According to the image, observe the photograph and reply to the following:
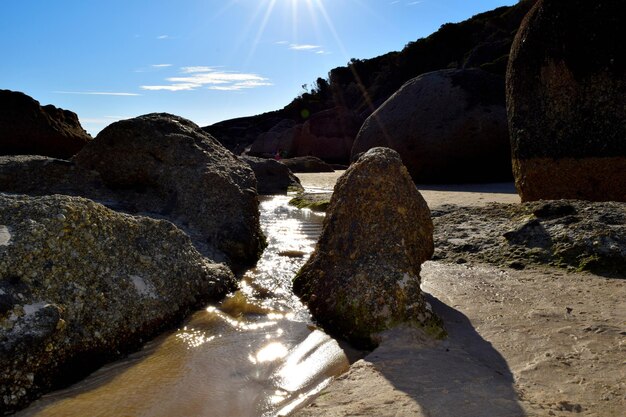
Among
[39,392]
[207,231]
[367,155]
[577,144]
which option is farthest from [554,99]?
[39,392]

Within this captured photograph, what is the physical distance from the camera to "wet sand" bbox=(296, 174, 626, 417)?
1.85 metres

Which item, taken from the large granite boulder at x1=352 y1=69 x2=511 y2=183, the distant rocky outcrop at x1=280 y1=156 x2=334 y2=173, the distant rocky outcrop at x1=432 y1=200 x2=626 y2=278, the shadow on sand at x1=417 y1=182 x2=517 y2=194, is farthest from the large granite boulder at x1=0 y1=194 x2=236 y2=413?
the distant rocky outcrop at x1=280 y1=156 x2=334 y2=173

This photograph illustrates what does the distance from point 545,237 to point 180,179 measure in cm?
309

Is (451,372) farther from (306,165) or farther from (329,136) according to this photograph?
(329,136)

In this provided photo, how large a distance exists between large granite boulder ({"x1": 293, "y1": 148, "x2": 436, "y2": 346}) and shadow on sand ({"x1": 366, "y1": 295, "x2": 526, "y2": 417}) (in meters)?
0.15

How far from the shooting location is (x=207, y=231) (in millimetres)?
4113

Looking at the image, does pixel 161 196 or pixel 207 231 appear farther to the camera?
pixel 161 196

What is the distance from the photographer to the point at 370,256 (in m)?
2.89

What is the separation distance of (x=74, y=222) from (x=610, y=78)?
176 inches

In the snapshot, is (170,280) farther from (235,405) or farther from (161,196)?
(161,196)

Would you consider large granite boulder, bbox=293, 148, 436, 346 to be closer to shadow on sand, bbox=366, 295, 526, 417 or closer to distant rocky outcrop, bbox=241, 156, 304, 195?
shadow on sand, bbox=366, 295, 526, 417

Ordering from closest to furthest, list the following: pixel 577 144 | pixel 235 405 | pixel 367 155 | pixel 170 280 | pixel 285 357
→ pixel 235 405, pixel 285 357, pixel 170 280, pixel 367 155, pixel 577 144

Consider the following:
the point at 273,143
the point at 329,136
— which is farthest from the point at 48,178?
the point at 273,143

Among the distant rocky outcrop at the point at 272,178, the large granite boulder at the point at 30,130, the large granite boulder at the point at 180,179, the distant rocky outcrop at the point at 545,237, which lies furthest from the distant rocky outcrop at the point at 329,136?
the distant rocky outcrop at the point at 545,237
